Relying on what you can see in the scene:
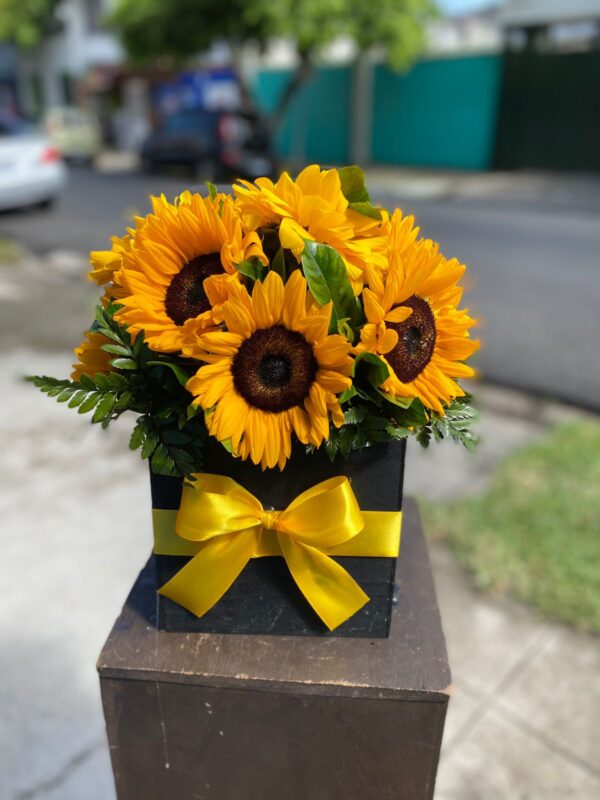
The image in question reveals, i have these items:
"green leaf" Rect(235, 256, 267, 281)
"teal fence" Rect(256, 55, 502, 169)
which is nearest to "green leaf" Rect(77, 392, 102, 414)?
"green leaf" Rect(235, 256, 267, 281)

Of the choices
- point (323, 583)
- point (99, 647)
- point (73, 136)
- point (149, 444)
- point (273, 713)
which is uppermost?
point (149, 444)

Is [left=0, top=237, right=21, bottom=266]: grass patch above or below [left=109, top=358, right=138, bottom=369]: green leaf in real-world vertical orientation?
below

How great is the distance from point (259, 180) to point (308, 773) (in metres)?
0.93

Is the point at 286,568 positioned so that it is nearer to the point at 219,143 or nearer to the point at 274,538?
the point at 274,538

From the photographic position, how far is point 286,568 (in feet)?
3.75

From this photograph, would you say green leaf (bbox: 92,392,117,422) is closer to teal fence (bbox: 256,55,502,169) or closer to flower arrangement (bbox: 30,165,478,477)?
flower arrangement (bbox: 30,165,478,477)

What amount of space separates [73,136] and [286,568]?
19866mm

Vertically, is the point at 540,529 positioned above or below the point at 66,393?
below

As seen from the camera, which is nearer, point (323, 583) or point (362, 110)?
point (323, 583)

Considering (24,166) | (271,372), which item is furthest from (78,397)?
(24,166)

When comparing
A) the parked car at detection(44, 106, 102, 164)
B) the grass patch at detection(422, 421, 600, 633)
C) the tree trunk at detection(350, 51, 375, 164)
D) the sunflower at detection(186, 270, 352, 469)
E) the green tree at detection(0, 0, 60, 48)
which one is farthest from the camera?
the green tree at detection(0, 0, 60, 48)

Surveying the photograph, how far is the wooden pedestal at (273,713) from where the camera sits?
1121 mm

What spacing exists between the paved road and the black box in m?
0.49

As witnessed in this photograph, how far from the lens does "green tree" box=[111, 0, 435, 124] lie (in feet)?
42.0
